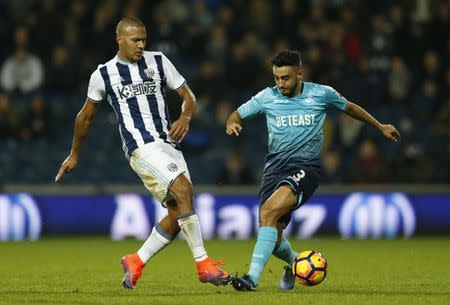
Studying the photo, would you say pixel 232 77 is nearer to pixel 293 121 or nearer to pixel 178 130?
pixel 293 121

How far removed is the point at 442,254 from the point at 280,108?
4.74 metres

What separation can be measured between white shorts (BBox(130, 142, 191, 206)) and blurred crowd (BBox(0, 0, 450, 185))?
7.72 m

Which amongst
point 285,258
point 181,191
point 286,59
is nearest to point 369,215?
point 285,258

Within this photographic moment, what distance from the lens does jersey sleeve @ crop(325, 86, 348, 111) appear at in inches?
355

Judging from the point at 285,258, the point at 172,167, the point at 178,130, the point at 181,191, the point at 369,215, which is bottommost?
the point at 369,215

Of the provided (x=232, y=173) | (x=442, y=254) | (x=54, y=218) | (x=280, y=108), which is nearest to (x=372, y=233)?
(x=232, y=173)

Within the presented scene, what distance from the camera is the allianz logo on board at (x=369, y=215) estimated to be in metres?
16.3

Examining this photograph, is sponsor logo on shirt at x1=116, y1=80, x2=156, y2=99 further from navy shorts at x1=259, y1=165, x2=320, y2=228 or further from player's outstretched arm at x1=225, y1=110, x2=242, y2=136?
navy shorts at x1=259, y1=165, x2=320, y2=228

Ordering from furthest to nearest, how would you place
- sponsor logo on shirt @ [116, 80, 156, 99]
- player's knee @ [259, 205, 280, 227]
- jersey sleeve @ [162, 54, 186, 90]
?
1. jersey sleeve @ [162, 54, 186, 90]
2. sponsor logo on shirt @ [116, 80, 156, 99]
3. player's knee @ [259, 205, 280, 227]

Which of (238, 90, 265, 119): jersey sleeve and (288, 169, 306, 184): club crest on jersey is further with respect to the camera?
(238, 90, 265, 119): jersey sleeve

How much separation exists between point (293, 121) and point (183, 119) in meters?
0.88

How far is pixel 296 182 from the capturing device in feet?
28.2

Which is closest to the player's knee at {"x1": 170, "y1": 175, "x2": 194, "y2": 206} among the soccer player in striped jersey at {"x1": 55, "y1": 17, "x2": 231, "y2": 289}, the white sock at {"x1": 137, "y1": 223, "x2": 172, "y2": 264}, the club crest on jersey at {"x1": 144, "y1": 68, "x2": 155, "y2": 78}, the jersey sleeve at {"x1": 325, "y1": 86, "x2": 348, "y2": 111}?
the soccer player in striped jersey at {"x1": 55, "y1": 17, "x2": 231, "y2": 289}

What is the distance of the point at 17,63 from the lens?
1769 centimetres
